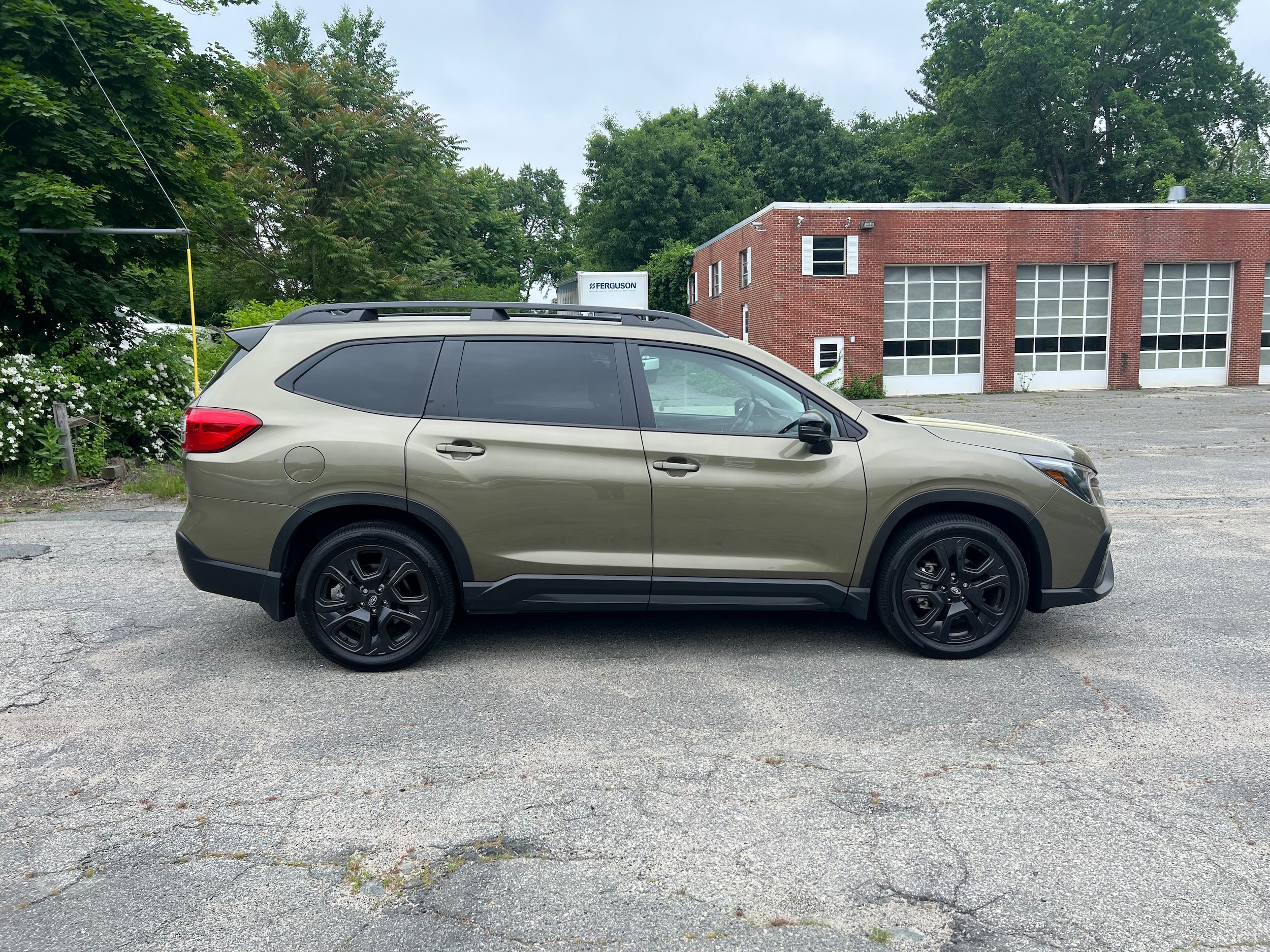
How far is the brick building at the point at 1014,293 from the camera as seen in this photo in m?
32.0

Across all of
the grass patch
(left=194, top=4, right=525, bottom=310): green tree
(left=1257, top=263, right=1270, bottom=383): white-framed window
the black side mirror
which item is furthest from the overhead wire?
(left=1257, top=263, right=1270, bottom=383): white-framed window

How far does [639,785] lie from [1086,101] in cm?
5731

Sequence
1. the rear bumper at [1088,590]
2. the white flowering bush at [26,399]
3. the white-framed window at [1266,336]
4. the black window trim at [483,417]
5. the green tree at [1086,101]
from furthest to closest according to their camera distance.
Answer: the green tree at [1086,101]
the white-framed window at [1266,336]
the white flowering bush at [26,399]
the rear bumper at [1088,590]
the black window trim at [483,417]

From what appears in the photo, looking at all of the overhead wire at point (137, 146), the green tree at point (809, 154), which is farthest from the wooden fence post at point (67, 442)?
the green tree at point (809, 154)

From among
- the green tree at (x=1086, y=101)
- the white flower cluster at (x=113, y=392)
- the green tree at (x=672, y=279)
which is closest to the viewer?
the white flower cluster at (x=113, y=392)

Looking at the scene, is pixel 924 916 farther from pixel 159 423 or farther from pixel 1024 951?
pixel 159 423

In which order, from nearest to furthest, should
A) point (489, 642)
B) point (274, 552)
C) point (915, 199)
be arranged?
1. point (274, 552)
2. point (489, 642)
3. point (915, 199)

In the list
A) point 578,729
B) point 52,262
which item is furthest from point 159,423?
point 578,729

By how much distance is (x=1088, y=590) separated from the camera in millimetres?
5117

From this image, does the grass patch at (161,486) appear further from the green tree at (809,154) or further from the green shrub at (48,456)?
the green tree at (809,154)

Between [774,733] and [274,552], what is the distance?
2.55 metres

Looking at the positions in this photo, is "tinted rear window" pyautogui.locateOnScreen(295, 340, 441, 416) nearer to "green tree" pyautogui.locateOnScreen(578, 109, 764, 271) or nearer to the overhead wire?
the overhead wire

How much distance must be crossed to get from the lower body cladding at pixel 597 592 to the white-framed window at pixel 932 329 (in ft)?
94.6

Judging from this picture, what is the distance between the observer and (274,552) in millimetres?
4844
